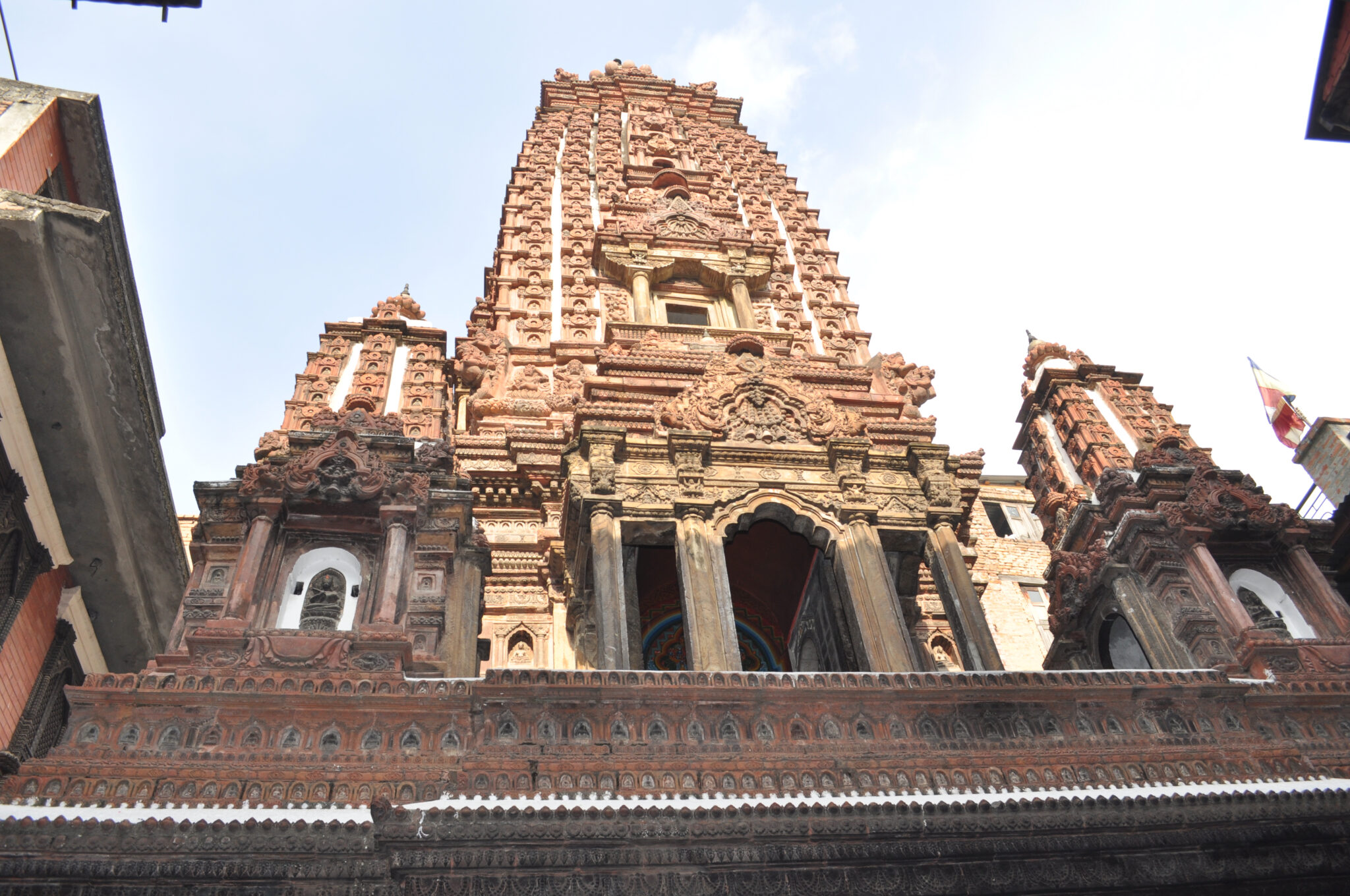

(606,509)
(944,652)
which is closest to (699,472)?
(606,509)

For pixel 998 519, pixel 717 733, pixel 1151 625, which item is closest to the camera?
pixel 717 733

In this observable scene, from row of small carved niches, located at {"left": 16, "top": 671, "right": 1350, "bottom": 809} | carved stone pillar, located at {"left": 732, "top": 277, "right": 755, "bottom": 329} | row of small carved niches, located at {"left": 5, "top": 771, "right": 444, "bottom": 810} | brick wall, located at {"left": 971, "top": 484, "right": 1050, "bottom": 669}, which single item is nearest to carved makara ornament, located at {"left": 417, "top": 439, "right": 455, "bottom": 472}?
row of small carved niches, located at {"left": 16, "top": 671, "right": 1350, "bottom": 809}

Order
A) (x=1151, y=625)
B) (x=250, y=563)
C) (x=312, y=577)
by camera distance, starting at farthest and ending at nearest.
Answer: (x=1151, y=625)
(x=312, y=577)
(x=250, y=563)

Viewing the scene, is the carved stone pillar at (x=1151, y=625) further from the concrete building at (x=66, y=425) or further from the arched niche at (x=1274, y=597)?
the concrete building at (x=66, y=425)

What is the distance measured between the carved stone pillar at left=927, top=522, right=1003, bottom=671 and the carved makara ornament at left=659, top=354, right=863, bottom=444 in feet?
5.54

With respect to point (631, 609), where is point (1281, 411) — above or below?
above

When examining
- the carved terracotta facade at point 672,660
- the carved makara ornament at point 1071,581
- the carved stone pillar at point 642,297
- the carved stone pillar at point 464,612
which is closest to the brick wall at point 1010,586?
the carved terracotta facade at point 672,660

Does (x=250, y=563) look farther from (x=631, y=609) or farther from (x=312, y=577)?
(x=631, y=609)

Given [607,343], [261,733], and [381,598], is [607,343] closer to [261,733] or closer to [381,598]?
[381,598]

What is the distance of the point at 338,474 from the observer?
10.2 meters

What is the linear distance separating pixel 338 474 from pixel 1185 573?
8.98 m

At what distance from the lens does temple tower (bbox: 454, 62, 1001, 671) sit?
36.5 ft

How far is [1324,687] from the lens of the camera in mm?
9727

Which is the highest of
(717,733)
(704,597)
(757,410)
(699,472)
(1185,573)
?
(757,410)
